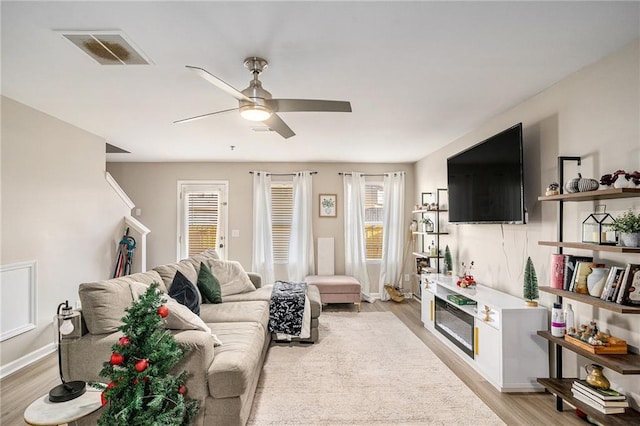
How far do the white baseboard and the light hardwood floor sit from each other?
55 mm

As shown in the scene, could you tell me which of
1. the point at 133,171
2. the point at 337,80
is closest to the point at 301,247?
the point at 133,171

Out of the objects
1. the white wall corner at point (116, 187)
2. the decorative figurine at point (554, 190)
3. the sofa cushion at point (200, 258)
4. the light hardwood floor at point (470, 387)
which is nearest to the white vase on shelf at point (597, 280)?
the decorative figurine at point (554, 190)

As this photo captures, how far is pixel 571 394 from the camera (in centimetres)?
233

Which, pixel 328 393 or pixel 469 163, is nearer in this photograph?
pixel 328 393

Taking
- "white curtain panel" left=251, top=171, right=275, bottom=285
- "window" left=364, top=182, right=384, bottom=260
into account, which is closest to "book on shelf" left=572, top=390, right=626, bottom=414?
"window" left=364, top=182, right=384, bottom=260

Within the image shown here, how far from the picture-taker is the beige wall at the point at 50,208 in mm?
3162

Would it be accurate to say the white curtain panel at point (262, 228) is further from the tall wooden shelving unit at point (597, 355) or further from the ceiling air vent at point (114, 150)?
the tall wooden shelving unit at point (597, 355)

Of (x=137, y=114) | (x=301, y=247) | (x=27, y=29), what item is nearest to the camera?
(x=27, y=29)

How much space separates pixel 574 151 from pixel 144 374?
3.31 m

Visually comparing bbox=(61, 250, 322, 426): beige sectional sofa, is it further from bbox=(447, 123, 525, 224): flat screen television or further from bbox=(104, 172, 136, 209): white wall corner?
bbox=(104, 172, 136, 209): white wall corner

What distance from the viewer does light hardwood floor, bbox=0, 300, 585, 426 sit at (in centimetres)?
238

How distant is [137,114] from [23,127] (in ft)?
3.41

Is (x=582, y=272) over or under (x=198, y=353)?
over

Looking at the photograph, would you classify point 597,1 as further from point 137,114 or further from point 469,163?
point 137,114
